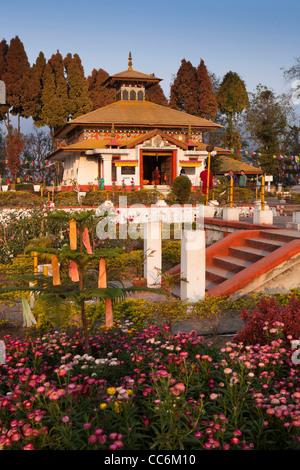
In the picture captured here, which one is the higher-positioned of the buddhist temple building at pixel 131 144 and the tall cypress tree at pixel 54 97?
the tall cypress tree at pixel 54 97

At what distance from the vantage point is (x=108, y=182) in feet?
95.4

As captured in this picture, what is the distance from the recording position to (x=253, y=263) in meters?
7.84

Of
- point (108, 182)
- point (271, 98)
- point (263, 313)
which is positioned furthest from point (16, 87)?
point (263, 313)

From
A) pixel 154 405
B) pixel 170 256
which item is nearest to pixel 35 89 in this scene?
pixel 170 256

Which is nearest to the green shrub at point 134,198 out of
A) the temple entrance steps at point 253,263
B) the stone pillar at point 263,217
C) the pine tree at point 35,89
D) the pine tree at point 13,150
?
the stone pillar at point 263,217

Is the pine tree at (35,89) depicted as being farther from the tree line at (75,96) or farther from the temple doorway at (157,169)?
the temple doorway at (157,169)

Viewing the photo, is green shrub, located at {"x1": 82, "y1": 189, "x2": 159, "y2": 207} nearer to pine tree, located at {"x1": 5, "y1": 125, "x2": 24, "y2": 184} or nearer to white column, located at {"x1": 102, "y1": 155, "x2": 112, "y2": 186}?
white column, located at {"x1": 102, "y1": 155, "x2": 112, "y2": 186}

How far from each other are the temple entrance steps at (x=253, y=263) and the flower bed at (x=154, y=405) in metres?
2.75

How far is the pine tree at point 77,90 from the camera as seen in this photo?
46.0m

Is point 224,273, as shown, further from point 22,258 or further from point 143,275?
point 22,258

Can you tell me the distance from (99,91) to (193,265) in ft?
156

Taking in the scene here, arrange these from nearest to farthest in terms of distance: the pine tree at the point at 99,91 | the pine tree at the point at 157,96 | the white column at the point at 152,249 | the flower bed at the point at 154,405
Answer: the flower bed at the point at 154,405, the white column at the point at 152,249, the pine tree at the point at 99,91, the pine tree at the point at 157,96

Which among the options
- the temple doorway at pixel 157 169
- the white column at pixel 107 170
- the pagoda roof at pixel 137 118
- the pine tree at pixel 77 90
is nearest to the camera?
the white column at pixel 107 170

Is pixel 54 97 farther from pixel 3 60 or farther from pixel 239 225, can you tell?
pixel 239 225
